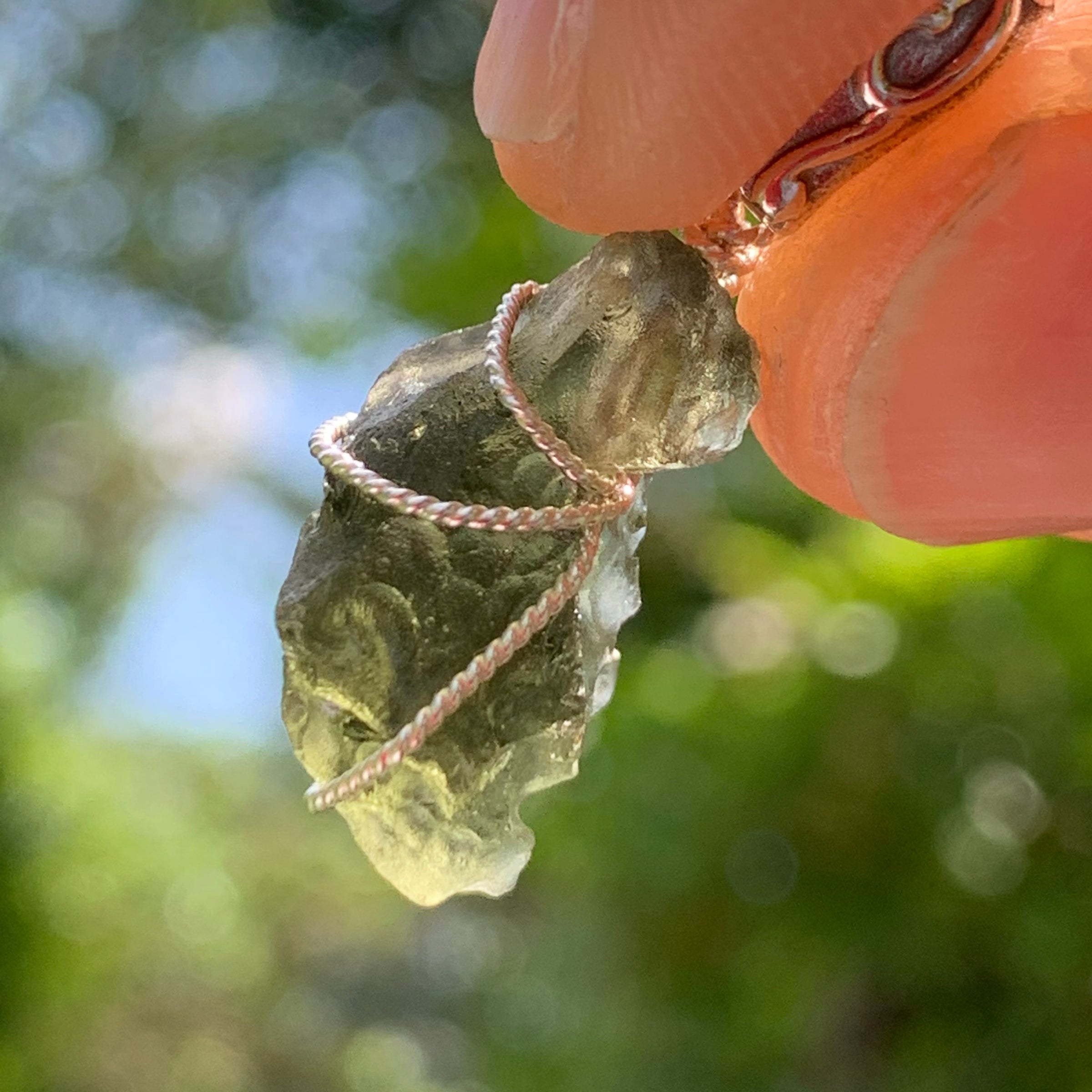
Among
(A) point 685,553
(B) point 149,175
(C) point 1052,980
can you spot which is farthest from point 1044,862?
(B) point 149,175

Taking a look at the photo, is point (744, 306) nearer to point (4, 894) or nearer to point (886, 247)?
point (886, 247)

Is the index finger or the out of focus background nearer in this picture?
the index finger

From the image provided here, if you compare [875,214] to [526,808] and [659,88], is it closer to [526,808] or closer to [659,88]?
[659,88]

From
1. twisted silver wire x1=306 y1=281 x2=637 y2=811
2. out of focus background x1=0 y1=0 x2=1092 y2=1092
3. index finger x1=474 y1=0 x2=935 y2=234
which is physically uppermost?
index finger x1=474 y1=0 x2=935 y2=234

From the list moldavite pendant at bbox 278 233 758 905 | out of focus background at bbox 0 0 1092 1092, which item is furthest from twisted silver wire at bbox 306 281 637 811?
out of focus background at bbox 0 0 1092 1092

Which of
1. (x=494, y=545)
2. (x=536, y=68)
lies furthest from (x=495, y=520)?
(x=536, y=68)

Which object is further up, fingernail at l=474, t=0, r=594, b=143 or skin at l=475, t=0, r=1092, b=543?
fingernail at l=474, t=0, r=594, b=143

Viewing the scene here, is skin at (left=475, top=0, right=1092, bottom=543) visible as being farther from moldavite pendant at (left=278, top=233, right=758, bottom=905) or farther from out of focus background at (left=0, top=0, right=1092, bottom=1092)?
out of focus background at (left=0, top=0, right=1092, bottom=1092)
